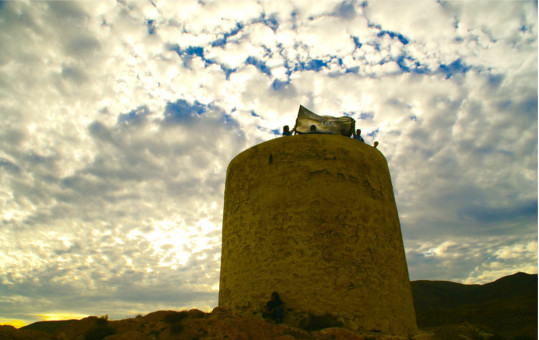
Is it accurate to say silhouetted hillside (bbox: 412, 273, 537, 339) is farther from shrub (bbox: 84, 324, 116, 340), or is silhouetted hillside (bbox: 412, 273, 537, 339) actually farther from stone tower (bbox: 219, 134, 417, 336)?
shrub (bbox: 84, 324, 116, 340)

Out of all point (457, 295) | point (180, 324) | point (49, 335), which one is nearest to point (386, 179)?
point (180, 324)

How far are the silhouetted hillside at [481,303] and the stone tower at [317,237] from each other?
815 cm

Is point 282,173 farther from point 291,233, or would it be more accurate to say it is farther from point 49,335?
point 49,335

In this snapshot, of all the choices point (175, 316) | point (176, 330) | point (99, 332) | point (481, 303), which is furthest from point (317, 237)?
point (481, 303)

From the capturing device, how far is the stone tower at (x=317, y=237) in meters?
6.54

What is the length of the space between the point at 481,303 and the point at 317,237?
1678cm

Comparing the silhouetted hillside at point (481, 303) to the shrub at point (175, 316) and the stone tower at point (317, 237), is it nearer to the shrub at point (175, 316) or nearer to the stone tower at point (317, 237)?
the stone tower at point (317, 237)

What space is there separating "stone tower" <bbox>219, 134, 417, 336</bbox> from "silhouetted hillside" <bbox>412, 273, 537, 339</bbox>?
26.7 feet

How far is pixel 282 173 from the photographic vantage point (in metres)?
7.63

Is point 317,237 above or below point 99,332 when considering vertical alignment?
above

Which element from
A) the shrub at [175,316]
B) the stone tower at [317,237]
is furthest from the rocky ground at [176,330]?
the stone tower at [317,237]

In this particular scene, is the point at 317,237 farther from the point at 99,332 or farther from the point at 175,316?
the point at 99,332

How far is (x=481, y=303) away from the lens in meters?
18.9

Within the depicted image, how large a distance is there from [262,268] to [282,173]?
1.99 m
